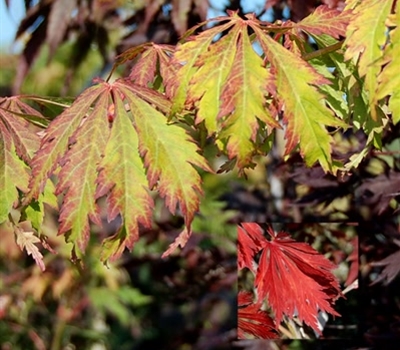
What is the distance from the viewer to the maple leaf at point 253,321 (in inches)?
43.8

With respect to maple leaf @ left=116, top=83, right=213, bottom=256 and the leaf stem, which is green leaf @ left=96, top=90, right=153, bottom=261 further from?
the leaf stem

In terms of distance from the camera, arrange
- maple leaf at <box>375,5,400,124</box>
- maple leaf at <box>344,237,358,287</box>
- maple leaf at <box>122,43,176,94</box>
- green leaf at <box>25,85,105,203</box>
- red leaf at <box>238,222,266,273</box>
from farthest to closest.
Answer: maple leaf at <box>344,237,358,287</box> < red leaf at <box>238,222,266,273</box> < maple leaf at <box>122,43,176,94</box> < green leaf at <box>25,85,105,203</box> < maple leaf at <box>375,5,400,124</box>

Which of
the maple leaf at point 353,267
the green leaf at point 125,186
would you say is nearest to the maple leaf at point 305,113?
the green leaf at point 125,186

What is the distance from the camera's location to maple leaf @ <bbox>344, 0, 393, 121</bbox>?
2.72 ft

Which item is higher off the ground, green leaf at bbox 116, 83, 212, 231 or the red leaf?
green leaf at bbox 116, 83, 212, 231

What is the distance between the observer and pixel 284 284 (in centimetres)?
111

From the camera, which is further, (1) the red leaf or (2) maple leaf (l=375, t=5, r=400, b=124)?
(1) the red leaf

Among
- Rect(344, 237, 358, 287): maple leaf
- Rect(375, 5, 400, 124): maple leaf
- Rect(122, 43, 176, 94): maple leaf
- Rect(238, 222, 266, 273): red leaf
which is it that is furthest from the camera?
Rect(344, 237, 358, 287): maple leaf

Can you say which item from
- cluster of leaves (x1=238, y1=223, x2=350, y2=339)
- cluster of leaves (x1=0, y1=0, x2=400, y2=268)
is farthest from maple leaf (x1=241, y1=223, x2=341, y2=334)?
cluster of leaves (x1=0, y1=0, x2=400, y2=268)

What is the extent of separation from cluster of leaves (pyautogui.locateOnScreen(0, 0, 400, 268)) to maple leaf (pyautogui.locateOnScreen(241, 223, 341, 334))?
180 mm

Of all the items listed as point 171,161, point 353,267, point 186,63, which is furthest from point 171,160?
point 353,267

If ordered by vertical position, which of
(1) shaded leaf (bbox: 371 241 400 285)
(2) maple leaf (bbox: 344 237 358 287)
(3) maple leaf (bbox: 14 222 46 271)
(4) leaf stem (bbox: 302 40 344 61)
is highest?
(4) leaf stem (bbox: 302 40 344 61)

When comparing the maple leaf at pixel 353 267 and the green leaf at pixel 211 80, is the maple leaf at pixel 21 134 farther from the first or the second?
the maple leaf at pixel 353 267

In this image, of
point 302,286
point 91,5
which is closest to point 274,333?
point 302,286
